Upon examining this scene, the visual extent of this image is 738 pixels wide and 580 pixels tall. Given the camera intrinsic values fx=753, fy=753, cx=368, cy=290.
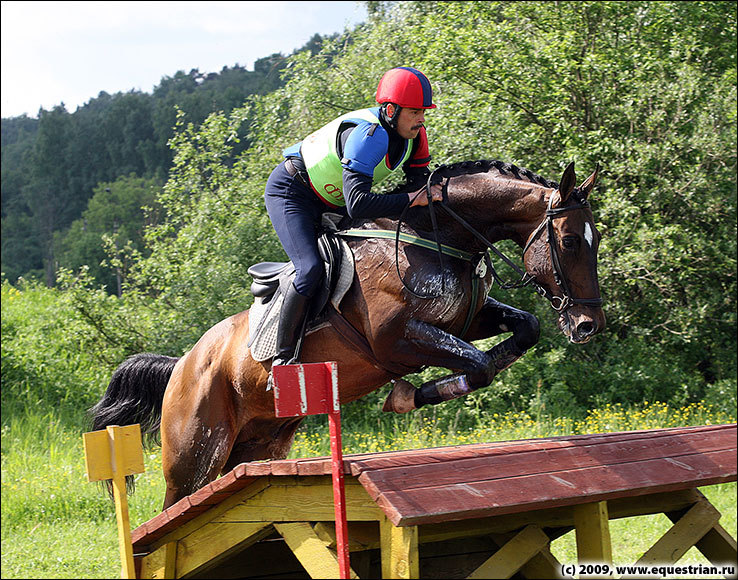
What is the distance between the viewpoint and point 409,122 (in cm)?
353

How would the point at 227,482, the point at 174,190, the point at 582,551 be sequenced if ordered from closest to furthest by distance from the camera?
the point at 227,482, the point at 582,551, the point at 174,190

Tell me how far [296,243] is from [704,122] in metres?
7.51

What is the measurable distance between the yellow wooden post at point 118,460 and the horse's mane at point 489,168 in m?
1.85

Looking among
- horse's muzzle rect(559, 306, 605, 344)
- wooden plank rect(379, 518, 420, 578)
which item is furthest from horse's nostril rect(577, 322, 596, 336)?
wooden plank rect(379, 518, 420, 578)

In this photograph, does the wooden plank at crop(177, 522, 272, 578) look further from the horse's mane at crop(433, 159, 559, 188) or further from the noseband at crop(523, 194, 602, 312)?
the horse's mane at crop(433, 159, 559, 188)

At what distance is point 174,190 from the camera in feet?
33.2

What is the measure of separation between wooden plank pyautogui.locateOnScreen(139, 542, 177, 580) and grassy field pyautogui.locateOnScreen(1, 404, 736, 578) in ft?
5.45

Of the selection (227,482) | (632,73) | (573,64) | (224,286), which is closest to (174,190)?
(224,286)

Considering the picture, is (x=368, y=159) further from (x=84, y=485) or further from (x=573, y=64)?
(x=573, y=64)

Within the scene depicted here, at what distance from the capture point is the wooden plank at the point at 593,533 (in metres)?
2.93

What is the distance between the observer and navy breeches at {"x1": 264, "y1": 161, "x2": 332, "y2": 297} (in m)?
3.56

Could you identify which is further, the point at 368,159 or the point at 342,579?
the point at 368,159

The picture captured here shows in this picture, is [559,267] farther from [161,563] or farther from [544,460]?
[161,563]

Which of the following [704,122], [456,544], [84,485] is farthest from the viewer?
[704,122]
